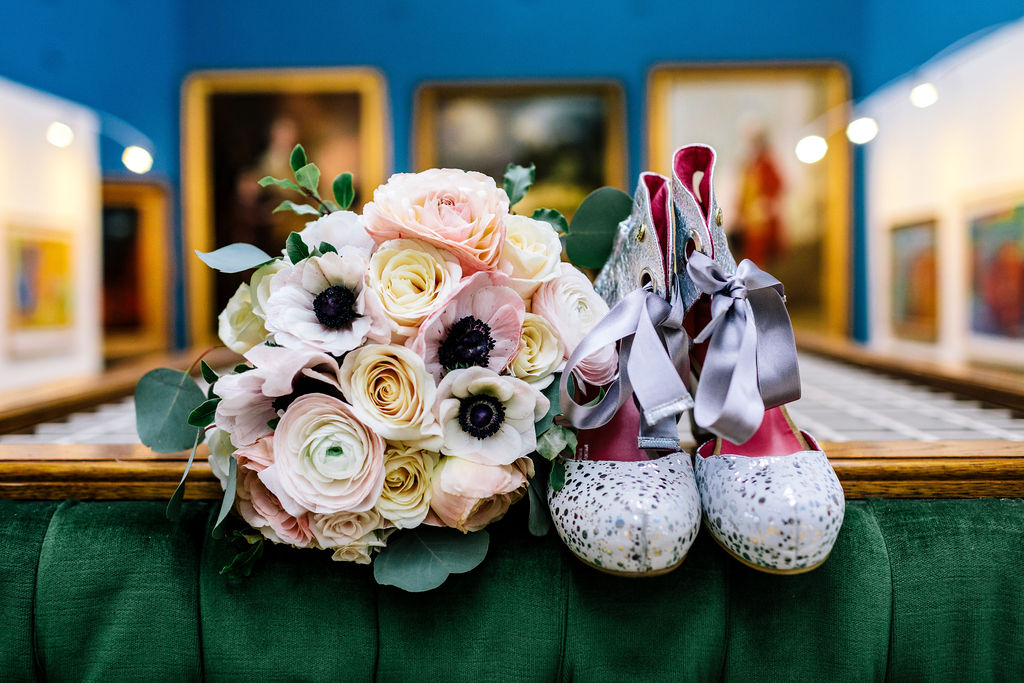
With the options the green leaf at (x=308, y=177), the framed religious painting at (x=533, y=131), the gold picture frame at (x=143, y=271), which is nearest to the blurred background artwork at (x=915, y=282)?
the framed religious painting at (x=533, y=131)

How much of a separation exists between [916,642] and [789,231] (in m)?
2.30

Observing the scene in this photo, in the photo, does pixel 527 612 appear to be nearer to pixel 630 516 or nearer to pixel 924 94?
pixel 630 516

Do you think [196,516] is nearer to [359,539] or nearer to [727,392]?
[359,539]

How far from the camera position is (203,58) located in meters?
2.59

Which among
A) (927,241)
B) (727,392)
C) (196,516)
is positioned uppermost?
(927,241)

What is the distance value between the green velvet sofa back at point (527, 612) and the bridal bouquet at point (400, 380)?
0.06 meters

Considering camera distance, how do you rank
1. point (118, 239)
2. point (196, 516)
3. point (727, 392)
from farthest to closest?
1. point (118, 239)
2. point (196, 516)
3. point (727, 392)

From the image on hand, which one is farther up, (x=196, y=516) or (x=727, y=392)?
(x=727, y=392)

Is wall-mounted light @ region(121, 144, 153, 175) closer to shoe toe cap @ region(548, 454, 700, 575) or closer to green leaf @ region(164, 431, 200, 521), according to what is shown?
green leaf @ region(164, 431, 200, 521)

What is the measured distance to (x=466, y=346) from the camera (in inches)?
18.2

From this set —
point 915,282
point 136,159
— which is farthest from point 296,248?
point 915,282

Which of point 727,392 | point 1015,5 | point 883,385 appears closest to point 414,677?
point 727,392

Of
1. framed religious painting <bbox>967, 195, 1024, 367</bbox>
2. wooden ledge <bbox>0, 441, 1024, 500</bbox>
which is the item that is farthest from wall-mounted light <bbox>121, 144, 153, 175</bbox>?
framed religious painting <bbox>967, 195, 1024, 367</bbox>

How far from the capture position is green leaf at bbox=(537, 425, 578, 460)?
0.48m
